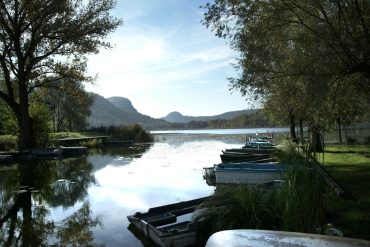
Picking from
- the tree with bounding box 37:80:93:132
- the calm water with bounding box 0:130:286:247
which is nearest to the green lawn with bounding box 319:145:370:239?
the calm water with bounding box 0:130:286:247

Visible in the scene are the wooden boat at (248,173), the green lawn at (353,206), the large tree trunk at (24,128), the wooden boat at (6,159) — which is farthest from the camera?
the large tree trunk at (24,128)

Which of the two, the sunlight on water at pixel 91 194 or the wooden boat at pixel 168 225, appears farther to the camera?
the sunlight on water at pixel 91 194

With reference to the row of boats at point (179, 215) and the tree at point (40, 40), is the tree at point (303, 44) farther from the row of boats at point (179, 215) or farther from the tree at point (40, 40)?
the tree at point (40, 40)

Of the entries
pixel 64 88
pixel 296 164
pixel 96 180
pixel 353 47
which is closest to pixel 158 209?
pixel 296 164

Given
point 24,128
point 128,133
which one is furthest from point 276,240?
point 128,133

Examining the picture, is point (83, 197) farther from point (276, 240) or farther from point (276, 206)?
point (276, 240)

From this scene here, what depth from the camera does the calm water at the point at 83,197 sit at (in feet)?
34.5

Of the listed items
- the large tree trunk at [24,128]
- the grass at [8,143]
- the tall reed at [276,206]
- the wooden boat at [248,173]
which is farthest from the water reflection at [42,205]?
the grass at [8,143]

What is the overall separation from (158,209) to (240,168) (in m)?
7.08

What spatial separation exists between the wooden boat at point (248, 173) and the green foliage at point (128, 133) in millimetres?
44905

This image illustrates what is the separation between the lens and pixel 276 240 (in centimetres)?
376

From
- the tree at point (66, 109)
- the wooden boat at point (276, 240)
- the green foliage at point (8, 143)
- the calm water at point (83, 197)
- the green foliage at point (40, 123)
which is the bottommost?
the calm water at point (83, 197)

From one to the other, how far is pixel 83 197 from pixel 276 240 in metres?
13.2

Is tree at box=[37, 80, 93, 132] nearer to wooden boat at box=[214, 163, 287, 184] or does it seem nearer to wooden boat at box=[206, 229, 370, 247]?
wooden boat at box=[214, 163, 287, 184]
